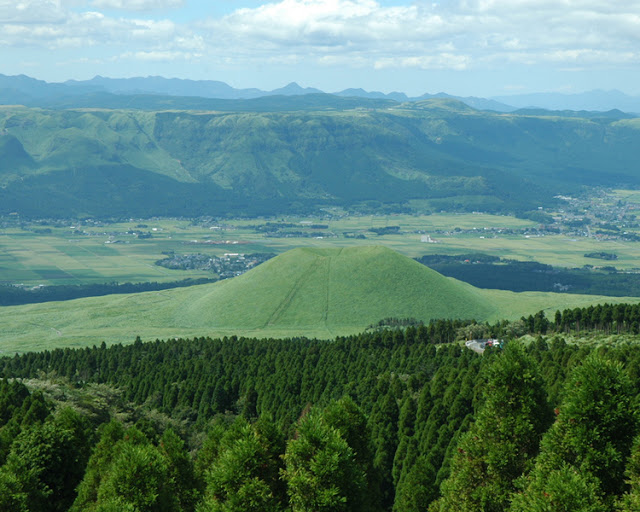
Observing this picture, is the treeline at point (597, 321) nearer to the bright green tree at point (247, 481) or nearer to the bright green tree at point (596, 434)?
the bright green tree at point (596, 434)

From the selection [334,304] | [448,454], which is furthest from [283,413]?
[334,304]

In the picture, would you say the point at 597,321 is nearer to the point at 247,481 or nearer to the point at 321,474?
the point at 321,474

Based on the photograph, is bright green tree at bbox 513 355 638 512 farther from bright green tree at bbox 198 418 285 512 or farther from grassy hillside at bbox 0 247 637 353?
grassy hillside at bbox 0 247 637 353

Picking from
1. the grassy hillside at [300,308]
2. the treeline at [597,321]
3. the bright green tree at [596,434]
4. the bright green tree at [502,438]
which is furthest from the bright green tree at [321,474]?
the grassy hillside at [300,308]

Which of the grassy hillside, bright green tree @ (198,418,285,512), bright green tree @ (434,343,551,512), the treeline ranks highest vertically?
bright green tree @ (434,343,551,512)

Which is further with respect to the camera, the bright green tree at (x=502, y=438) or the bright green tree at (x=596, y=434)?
the bright green tree at (x=502, y=438)

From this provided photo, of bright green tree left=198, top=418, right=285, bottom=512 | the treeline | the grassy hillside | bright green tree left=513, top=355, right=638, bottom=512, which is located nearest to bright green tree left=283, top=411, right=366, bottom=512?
bright green tree left=198, top=418, right=285, bottom=512
